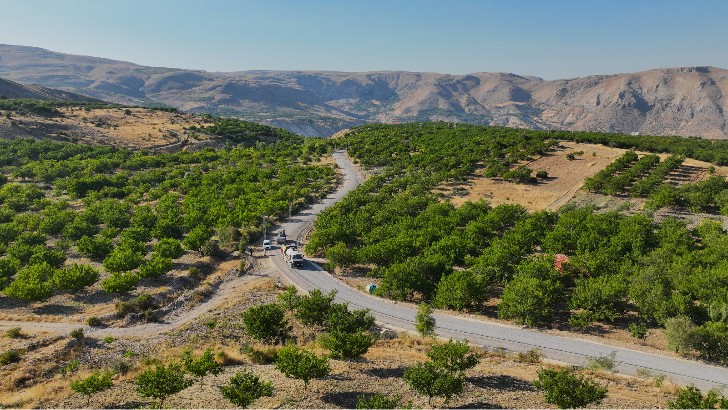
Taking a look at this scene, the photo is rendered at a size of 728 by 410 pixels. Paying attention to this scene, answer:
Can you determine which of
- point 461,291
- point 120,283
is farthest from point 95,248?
point 461,291

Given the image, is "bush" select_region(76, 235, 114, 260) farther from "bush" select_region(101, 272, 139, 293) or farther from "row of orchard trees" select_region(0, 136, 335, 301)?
"bush" select_region(101, 272, 139, 293)

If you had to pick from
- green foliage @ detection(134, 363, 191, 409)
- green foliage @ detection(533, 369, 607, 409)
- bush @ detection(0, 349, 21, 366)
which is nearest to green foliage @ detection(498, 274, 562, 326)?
green foliage @ detection(533, 369, 607, 409)

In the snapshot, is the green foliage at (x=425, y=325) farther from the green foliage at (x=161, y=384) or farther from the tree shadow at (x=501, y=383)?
the green foliage at (x=161, y=384)

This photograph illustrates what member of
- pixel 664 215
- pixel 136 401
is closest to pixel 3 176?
pixel 136 401

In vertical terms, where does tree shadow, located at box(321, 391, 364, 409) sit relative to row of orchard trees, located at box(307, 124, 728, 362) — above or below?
below

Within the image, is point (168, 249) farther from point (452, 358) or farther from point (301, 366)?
point (452, 358)

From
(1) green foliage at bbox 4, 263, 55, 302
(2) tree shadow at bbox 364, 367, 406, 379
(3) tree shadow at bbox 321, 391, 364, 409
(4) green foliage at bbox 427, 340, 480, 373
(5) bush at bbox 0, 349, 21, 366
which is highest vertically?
(4) green foliage at bbox 427, 340, 480, 373

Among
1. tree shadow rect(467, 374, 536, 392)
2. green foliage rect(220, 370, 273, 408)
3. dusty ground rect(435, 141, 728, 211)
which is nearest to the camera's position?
green foliage rect(220, 370, 273, 408)

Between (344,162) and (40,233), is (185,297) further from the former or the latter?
(344,162)
